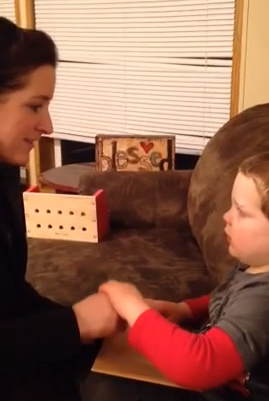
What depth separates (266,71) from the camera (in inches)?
99.1

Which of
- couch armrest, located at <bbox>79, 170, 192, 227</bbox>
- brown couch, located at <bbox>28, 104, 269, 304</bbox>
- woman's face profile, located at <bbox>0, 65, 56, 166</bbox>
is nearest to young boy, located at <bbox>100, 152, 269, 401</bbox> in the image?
woman's face profile, located at <bbox>0, 65, 56, 166</bbox>

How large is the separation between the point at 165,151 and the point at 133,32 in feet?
2.29

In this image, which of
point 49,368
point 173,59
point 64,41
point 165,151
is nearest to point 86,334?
point 49,368

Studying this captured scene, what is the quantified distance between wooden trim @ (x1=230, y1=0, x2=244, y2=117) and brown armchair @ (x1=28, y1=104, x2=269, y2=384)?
58 centimetres

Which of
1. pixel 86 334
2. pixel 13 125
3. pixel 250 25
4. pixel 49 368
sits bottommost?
pixel 49 368

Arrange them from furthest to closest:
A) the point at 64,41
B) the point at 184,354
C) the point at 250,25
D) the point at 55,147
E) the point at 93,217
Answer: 1. the point at 55,147
2. the point at 64,41
3. the point at 250,25
4. the point at 93,217
5. the point at 184,354

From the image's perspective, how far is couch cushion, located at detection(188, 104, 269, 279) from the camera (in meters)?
1.76

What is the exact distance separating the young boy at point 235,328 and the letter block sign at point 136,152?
1.34 metres

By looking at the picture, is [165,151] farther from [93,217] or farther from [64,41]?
[64,41]

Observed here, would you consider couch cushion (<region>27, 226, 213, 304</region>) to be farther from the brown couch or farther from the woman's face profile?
the woman's face profile

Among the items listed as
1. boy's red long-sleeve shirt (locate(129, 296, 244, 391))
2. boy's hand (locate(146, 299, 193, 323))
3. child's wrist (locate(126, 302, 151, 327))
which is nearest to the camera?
boy's red long-sleeve shirt (locate(129, 296, 244, 391))

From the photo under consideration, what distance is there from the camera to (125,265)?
191 centimetres

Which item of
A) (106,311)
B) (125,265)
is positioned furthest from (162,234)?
(106,311)

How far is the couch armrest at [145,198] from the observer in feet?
7.26
